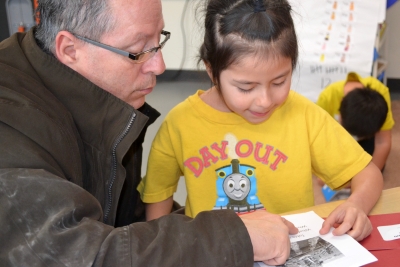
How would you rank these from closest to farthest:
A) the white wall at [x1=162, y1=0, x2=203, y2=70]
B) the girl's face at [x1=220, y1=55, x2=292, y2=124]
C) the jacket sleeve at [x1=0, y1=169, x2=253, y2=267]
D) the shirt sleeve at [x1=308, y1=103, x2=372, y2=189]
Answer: the jacket sleeve at [x1=0, y1=169, x2=253, y2=267], the girl's face at [x1=220, y1=55, x2=292, y2=124], the shirt sleeve at [x1=308, y1=103, x2=372, y2=189], the white wall at [x1=162, y1=0, x2=203, y2=70]

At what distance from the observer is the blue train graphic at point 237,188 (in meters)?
1.29

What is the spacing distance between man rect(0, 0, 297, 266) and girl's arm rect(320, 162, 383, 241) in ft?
0.37

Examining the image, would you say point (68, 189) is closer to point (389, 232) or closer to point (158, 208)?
point (158, 208)

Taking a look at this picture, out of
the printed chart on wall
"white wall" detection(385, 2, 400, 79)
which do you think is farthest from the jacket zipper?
"white wall" detection(385, 2, 400, 79)

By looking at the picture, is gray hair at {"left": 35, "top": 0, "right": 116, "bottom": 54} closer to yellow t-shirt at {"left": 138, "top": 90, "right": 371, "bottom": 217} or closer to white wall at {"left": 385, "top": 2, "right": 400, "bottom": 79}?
yellow t-shirt at {"left": 138, "top": 90, "right": 371, "bottom": 217}

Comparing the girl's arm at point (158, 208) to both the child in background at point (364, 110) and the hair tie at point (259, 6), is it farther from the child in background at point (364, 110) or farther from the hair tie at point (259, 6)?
the child in background at point (364, 110)

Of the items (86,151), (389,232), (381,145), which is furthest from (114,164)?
(381,145)

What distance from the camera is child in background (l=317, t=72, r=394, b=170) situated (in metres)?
2.45

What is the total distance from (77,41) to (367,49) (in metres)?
2.52

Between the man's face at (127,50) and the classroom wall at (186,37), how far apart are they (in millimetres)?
2777

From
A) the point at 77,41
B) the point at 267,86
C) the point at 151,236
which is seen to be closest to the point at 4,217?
the point at 151,236

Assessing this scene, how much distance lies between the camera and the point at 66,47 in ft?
3.54

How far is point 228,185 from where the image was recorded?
4.27ft

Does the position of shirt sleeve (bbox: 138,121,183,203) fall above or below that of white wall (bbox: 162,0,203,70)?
above
